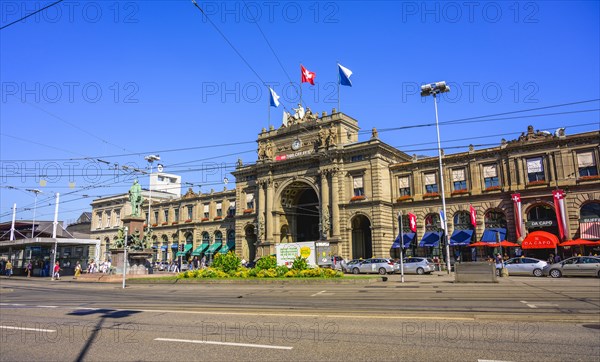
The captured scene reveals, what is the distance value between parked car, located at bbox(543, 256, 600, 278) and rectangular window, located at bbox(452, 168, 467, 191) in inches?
690

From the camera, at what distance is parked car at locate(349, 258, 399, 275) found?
3916cm

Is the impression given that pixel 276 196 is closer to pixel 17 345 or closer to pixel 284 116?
pixel 284 116

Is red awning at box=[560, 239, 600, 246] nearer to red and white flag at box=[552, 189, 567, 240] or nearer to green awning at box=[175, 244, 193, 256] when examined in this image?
red and white flag at box=[552, 189, 567, 240]

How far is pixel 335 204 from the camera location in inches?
2034

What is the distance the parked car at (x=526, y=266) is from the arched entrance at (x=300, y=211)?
27498 mm

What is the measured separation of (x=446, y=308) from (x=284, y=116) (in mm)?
49980

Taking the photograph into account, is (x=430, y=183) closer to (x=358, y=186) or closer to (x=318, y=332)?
(x=358, y=186)

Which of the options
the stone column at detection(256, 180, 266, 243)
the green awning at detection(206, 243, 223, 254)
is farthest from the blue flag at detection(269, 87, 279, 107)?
the green awning at detection(206, 243, 223, 254)

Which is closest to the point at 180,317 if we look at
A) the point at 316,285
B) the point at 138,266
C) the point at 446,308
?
the point at 446,308

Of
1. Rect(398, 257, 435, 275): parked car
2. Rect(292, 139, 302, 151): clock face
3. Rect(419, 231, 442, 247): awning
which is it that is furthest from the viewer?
Rect(292, 139, 302, 151): clock face

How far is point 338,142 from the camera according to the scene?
175ft

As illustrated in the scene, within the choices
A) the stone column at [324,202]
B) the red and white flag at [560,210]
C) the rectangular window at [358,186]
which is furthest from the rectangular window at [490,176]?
the stone column at [324,202]

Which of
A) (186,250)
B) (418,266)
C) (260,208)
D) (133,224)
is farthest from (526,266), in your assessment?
(186,250)

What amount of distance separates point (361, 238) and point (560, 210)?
70.2 feet
